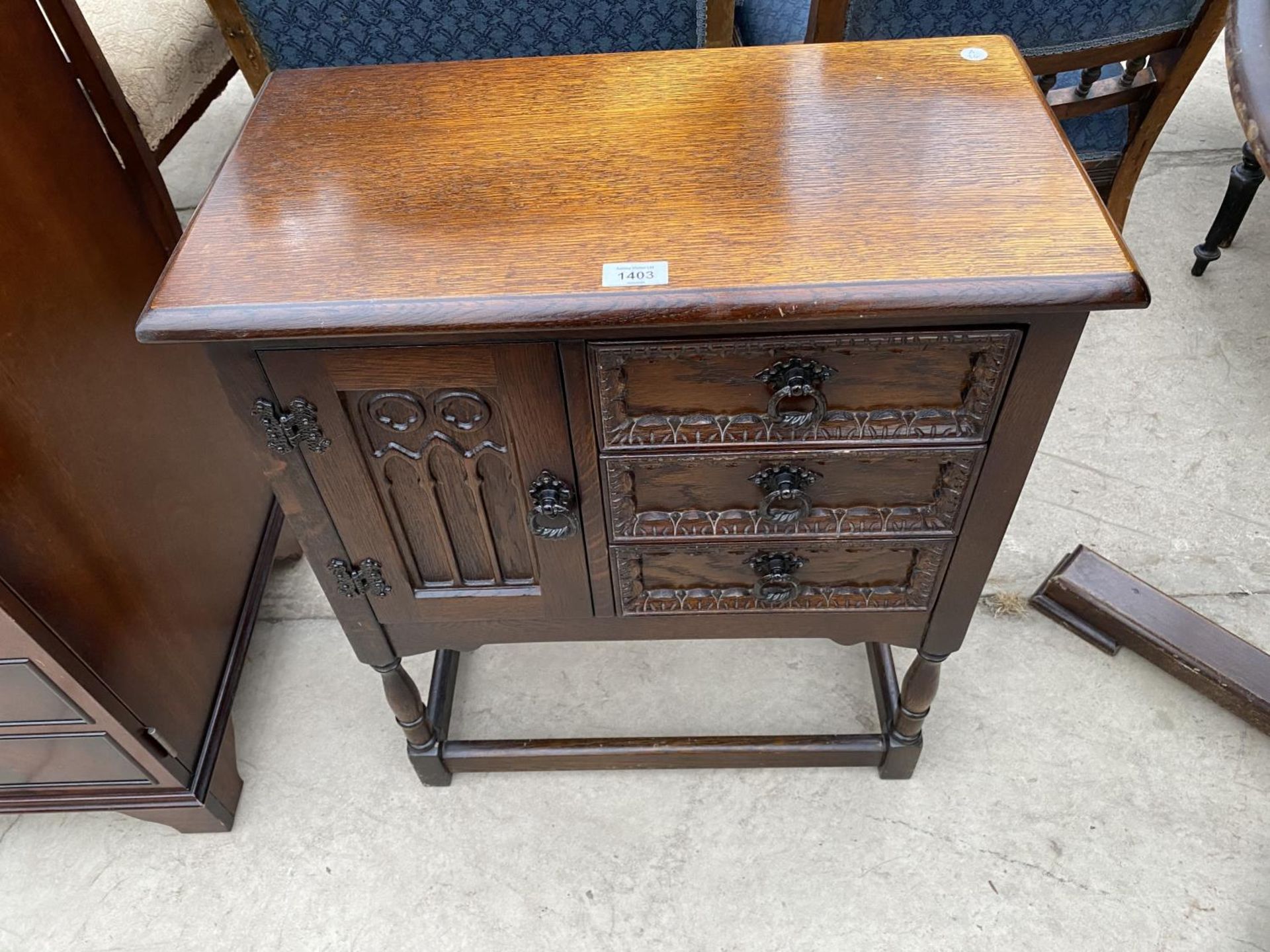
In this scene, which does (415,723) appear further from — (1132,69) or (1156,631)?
(1132,69)

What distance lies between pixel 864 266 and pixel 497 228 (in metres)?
0.31

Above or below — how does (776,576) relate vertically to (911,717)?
above

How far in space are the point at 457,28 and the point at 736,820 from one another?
1263 mm

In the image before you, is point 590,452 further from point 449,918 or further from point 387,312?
point 449,918

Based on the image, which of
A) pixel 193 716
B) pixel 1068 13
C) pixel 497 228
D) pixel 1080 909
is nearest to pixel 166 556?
pixel 193 716

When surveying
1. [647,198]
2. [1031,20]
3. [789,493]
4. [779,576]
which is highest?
[647,198]

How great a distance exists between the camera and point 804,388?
761mm

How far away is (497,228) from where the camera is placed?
30.3 inches

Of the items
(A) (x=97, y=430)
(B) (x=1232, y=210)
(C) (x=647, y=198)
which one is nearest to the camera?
(C) (x=647, y=198)

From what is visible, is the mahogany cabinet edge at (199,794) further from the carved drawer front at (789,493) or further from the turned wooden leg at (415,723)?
the carved drawer front at (789,493)

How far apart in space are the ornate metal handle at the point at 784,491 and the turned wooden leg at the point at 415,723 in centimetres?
52

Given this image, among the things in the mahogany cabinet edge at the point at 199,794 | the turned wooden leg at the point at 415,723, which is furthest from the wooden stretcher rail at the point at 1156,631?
the mahogany cabinet edge at the point at 199,794

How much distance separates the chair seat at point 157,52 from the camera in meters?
1.51

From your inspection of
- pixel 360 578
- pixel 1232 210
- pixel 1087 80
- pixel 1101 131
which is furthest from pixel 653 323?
pixel 1232 210
